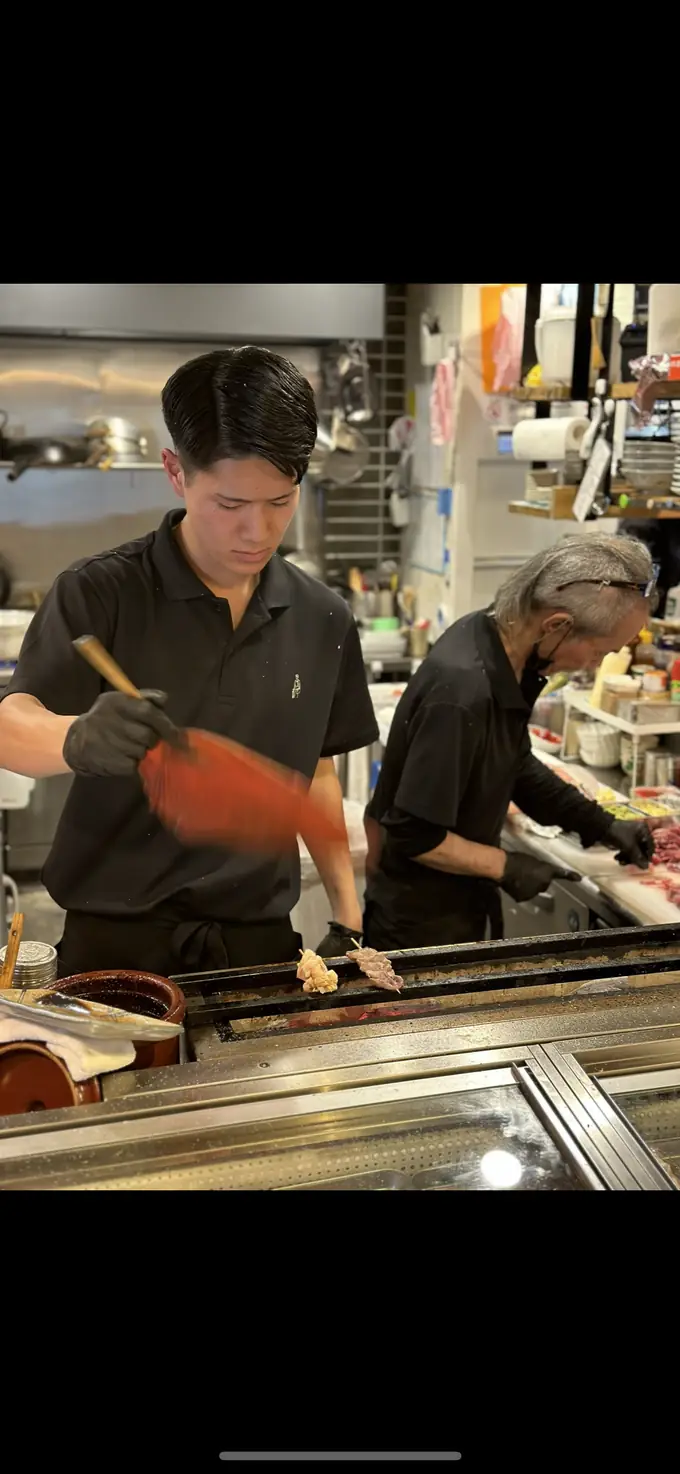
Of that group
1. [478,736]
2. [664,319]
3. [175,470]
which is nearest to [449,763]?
[478,736]

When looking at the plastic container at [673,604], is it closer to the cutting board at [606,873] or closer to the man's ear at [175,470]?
the cutting board at [606,873]

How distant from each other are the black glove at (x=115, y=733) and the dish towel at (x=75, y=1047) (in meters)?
0.36

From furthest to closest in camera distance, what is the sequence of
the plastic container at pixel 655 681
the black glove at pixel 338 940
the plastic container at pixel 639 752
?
the plastic container at pixel 639 752, the plastic container at pixel 655 681, the black glove at pixel 338 940

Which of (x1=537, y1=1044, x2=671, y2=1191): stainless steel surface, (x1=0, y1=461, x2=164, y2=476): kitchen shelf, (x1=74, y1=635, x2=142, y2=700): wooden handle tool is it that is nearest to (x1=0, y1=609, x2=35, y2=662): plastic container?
(x1=0, y1=461, x2=164, y2=476): kitchen shelf

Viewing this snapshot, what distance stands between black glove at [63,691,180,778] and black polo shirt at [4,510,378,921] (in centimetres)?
21

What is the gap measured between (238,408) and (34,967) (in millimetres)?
828

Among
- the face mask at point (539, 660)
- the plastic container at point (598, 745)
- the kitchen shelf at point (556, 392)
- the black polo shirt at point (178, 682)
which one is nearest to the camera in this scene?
the black polo shirt at point (178, 682)

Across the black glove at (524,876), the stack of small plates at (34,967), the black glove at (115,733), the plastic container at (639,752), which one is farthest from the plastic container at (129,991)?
the plastic container at (639,752)

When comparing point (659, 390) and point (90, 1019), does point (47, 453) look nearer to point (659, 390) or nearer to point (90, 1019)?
point (659, 390)

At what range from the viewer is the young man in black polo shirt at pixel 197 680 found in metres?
1.63

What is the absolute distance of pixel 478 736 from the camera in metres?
2.39

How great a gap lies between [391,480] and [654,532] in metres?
2.51

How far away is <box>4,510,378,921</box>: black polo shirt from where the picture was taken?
1.79 m
